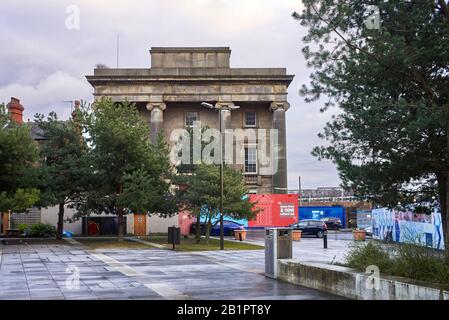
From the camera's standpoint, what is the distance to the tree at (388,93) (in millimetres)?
12469

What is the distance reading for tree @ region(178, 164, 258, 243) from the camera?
3338 centimetres

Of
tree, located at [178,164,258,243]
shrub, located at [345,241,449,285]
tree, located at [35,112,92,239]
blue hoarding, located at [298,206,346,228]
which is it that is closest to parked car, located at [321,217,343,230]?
blue hoarding, located at [298,206,346,228]

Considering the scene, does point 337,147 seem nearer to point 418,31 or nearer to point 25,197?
point 418,31

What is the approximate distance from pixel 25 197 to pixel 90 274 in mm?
15779

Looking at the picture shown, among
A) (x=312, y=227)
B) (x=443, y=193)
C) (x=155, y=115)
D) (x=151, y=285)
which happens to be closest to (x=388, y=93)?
(x=443, y=193)

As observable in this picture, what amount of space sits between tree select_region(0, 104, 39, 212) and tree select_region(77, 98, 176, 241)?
3.91 metres

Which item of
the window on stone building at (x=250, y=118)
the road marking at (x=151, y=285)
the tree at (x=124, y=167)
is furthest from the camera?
the window on stone building at (x=250, y=118)

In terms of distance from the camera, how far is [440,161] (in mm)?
13898

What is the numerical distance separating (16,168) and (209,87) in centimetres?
3255

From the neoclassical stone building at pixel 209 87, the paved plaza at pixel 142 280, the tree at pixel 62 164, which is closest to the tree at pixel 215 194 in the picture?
the tree at pixel 62 164

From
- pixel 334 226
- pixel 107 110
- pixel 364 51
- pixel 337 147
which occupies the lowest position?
pixel 334 226

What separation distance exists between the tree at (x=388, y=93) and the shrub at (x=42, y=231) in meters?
33.7

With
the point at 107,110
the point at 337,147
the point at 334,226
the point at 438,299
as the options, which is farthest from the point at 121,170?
the point at 334,226

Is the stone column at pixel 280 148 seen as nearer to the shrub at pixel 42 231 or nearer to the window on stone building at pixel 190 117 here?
the window on stone building at pixel 190 117
